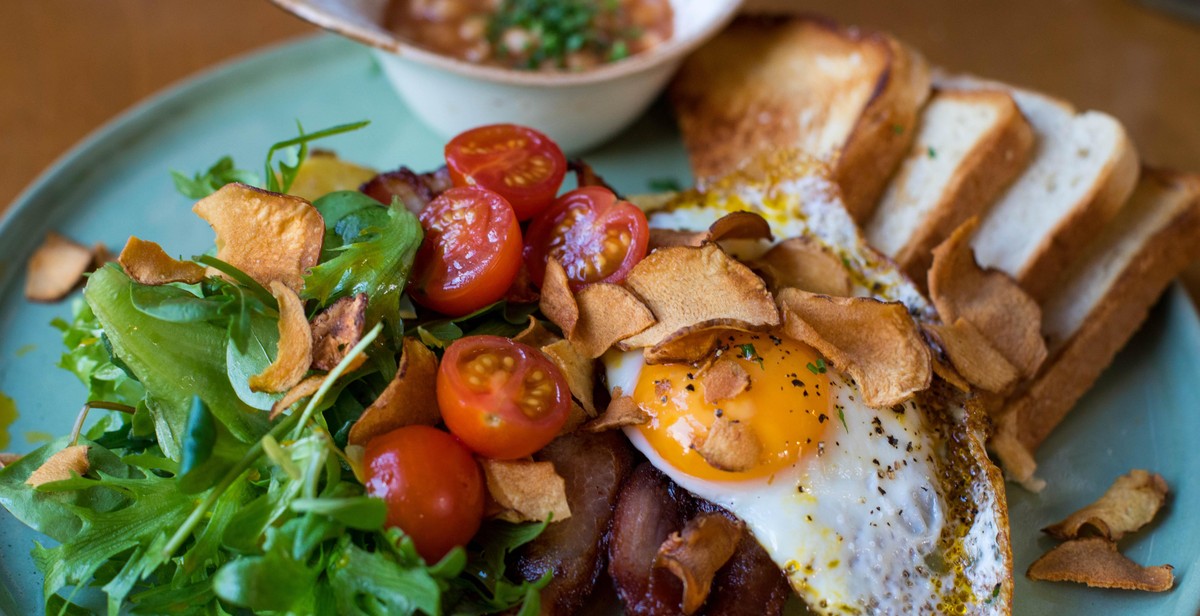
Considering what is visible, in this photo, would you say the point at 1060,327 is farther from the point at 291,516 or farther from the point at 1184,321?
the point at 291,516

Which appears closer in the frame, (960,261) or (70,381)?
(960,261)

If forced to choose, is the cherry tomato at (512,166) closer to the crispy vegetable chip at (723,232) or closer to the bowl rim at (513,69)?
the crispy vegetable chip at (723,232)

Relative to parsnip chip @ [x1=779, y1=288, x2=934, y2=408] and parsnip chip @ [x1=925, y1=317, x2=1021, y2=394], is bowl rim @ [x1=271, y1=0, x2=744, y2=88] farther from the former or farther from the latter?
parsnip chip @ [x1=925, y1=317, x2=1021, y2=394]

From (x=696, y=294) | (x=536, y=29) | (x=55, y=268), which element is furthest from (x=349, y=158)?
(x=696, y=294)

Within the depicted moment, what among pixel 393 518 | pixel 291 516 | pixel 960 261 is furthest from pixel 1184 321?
pixel 291 516

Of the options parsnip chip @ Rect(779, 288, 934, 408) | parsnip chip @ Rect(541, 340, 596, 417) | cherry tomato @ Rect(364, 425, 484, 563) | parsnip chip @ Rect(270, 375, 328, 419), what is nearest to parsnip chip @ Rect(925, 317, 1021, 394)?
parsnip chip @ Rect(779, 288, 934, 408)
